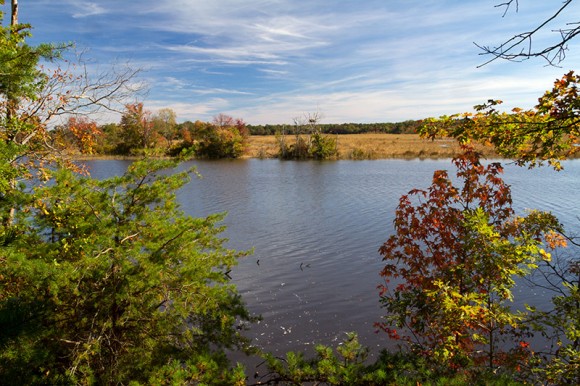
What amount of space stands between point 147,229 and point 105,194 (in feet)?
2.71

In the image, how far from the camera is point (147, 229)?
236 inches

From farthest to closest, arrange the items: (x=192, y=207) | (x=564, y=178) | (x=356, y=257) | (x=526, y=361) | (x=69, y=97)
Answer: (x=564, y=178)
(x=192, y=207)
(x=356, y=257)
(x=69, y=97)
(x=526, y=361)

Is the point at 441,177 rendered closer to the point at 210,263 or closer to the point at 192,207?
the point at 210,263

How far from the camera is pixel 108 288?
17.4ft

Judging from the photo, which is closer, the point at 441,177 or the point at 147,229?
the point at 147,229

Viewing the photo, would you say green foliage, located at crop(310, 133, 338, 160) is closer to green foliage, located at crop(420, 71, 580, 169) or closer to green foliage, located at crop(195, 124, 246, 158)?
green foliage, located at crop(195, 124, 246, 158)

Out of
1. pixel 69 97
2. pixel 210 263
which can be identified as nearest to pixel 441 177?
pixel 210 263

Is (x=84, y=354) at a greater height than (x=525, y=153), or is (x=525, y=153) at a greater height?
(x=525, y=153)

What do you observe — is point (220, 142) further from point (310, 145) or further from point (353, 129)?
point (353, 129)

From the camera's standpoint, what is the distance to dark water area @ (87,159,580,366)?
436 inches

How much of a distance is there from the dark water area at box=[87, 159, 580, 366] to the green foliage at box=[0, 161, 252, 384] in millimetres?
4788

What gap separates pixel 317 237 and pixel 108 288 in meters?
13.5

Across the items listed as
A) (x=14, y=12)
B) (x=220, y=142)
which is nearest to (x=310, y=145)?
(x=220, y=142)

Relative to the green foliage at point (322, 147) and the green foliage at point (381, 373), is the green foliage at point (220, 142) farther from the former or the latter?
the green foliage at point (381, 373)
